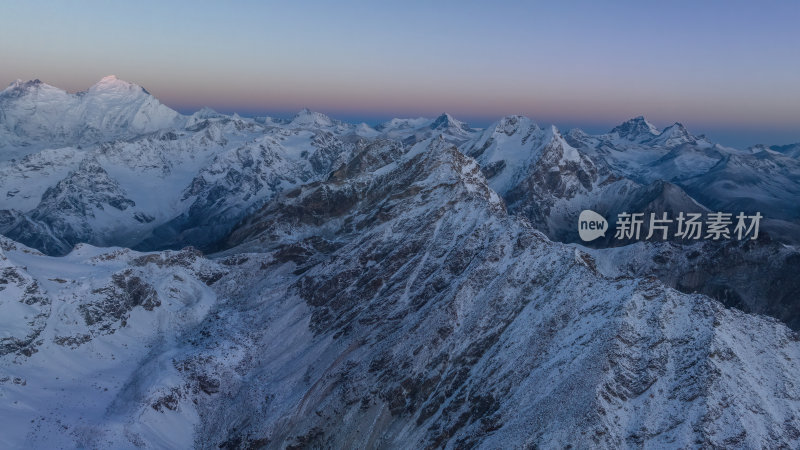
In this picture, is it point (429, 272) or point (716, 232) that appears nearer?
point (429, 272)

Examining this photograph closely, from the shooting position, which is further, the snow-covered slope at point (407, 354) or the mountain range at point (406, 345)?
the mountain range at point (406, 345)

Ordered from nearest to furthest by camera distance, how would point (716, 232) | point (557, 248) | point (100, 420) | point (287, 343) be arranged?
1. point (100, 420)
2. point (557, 248)
3. point (287, 343)
4. point (716, 232)

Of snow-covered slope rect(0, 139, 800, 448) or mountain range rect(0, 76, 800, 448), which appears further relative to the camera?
mountain range rect(0, 76, 800, 448)

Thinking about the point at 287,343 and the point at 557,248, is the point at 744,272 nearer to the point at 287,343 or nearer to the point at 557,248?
the point at 557,248

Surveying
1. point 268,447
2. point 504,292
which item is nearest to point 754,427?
point 504,292

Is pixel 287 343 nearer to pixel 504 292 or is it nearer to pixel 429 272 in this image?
pixel 429 272

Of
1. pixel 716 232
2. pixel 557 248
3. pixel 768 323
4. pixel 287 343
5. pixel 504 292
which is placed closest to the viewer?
pixel 768 323

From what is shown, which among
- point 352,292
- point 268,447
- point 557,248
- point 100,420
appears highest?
point 557,248

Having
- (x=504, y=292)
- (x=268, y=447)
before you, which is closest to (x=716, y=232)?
(x=504, y=292)

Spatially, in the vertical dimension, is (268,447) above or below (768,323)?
below

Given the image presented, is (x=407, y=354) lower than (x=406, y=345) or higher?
lower

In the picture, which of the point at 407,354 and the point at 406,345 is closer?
the point at 407,354
